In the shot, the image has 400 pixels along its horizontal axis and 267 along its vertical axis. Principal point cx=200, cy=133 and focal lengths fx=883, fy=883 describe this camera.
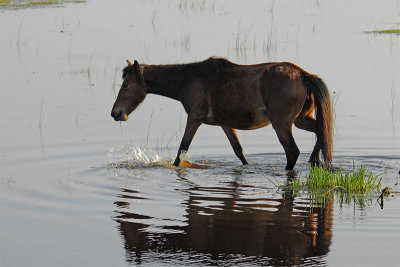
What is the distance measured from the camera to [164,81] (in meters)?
11.7

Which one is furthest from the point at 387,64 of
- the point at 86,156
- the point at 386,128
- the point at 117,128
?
the point at 86,156

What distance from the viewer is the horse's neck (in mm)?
11617

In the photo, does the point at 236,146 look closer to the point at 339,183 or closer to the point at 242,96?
the point at 242,96

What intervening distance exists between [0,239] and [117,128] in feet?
19.2

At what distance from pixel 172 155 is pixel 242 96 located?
5.78ft

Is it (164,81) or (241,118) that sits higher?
(164,81)

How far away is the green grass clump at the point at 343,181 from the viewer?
9.46 meters

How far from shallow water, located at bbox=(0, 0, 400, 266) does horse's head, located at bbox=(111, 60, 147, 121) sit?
2.23ft

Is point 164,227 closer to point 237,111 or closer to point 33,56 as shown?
point 237,111

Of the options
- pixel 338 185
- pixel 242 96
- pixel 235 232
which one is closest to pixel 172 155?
pixel 242 96

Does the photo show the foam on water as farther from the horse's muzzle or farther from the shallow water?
the horse's muzzle

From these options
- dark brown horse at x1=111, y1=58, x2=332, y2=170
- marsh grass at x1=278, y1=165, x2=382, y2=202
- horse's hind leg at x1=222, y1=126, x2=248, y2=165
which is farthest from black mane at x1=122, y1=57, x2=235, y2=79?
marsh grass at x1=278, y1=165, x2=382, y2=202

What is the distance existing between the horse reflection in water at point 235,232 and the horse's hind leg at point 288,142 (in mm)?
1268

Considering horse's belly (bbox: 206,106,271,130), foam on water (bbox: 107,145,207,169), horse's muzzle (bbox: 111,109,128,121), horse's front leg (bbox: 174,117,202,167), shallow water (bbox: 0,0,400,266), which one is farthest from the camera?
horse's muzzle (bbox: 111,109,128,121)
